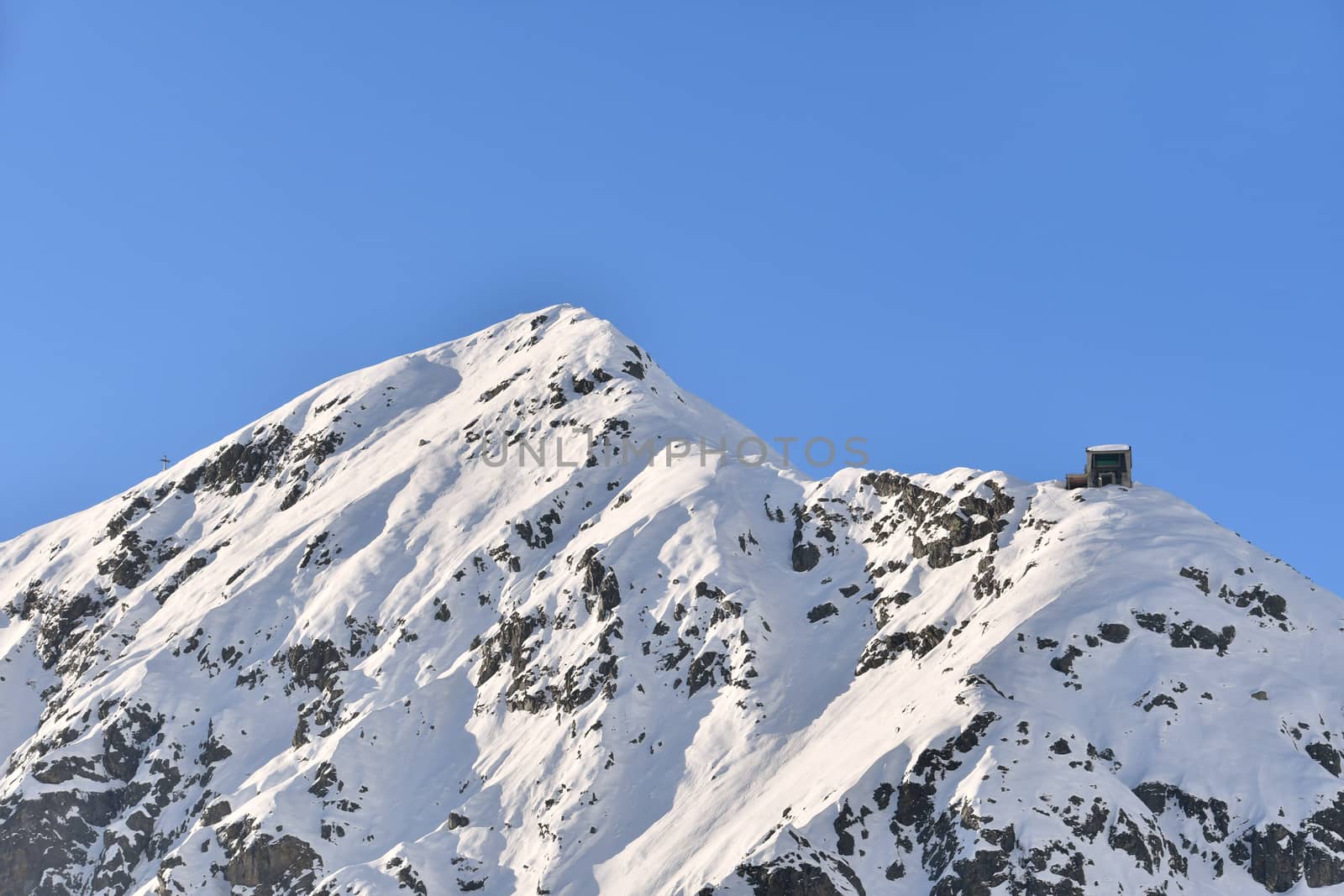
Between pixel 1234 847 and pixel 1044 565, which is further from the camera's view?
pixel 1044 565

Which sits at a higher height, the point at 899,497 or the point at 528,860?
the point at 899,497

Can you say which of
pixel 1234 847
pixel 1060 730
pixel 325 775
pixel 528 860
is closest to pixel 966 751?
pixel 1060 730

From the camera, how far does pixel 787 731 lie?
17188 cm

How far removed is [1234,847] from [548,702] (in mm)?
64647

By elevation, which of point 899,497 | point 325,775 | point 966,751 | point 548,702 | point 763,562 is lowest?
point 325,775

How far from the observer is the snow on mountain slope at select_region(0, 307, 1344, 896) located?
150 meters

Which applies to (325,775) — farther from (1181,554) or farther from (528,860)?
(1181,554)

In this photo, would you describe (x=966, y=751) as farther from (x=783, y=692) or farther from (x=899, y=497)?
(x=899, y=497)

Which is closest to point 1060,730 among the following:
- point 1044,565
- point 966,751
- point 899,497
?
point 966,751

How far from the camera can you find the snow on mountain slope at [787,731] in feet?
491

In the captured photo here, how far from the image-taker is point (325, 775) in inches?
7077

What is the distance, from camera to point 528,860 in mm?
168000

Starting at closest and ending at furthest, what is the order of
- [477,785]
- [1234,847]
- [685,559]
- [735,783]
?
[1234,847]
[735,783]
[477,785]
[685,559]

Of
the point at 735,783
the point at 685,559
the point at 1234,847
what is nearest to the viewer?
the point at 1234,847
